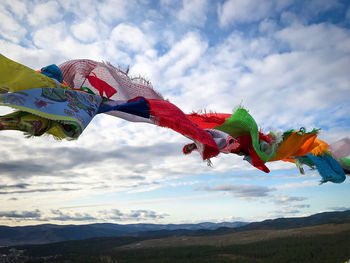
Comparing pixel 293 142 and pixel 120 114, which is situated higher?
pixel 120 114

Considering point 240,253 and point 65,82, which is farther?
point 240,253

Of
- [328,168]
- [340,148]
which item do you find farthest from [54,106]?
[340,148]

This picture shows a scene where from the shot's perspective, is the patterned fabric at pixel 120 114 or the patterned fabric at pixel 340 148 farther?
the patterned fabric at pixel 340 148

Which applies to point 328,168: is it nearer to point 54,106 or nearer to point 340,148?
point 340,148

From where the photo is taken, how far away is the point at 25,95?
7.15 ft

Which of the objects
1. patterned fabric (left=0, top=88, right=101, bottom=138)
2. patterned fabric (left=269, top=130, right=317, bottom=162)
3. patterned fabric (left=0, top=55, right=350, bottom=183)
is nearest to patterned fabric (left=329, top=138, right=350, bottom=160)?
patterned fabric (left=0, top=55, right=350, bottom=183)

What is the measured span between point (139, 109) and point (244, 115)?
131cm

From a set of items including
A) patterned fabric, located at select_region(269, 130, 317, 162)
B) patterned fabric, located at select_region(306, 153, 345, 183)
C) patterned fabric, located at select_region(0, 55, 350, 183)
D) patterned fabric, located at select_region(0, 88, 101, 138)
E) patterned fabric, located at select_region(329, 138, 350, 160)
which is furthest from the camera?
patterned fabric, located at select_region(329, 138, 350, 160)

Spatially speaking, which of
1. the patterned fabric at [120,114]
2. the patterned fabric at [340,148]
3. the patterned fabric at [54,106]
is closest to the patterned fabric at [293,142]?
the patterned fabric at [120,114]

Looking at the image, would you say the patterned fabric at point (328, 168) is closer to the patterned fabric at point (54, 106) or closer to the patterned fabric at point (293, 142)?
the patterned fabric at point (293, 142)

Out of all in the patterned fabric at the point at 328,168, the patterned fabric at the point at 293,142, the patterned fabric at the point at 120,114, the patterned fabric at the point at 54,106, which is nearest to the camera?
the patterned fabric at the point at 54,106

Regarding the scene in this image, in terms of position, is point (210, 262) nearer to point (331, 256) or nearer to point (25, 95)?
point (331, 256)

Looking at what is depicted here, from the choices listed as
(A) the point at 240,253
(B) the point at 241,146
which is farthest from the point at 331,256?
(B) the point at 241,146

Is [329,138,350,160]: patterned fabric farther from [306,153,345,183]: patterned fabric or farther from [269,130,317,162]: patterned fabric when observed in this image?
[269,130,317,162]: patterned fabric
